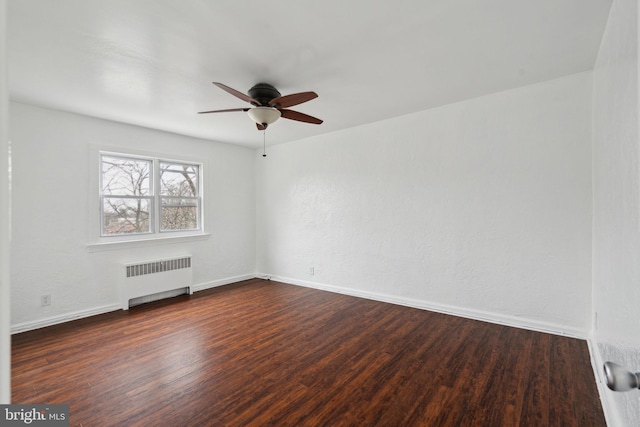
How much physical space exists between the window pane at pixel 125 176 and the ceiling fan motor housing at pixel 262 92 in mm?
2507

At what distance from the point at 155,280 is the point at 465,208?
14.1ft

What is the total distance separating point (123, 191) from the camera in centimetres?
422

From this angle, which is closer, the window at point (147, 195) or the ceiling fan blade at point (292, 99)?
the ceiling fan blade at point (292, 99)

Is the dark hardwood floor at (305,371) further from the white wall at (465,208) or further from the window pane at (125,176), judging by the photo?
the window pane at (125,176)

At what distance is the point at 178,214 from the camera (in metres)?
4.86

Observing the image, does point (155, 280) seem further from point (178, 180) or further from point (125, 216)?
point (178, 180)

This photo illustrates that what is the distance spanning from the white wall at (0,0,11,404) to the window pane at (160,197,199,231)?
470cm

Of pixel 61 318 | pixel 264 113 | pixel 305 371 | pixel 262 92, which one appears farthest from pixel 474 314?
pixel 61 318

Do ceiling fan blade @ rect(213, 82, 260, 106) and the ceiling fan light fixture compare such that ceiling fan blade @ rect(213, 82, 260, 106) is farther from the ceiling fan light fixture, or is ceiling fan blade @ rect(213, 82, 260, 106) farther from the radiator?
the radiator

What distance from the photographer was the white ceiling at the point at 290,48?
6.32 ft

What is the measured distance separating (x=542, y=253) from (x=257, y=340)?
308 centimetres

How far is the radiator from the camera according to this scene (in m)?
4.06

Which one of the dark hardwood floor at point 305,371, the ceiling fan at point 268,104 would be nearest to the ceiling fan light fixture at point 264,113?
the ceiling fan at point 268,104

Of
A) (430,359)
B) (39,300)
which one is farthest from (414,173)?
(39,300)
